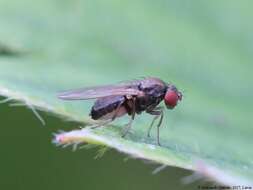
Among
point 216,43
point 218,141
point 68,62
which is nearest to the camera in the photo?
point 218,141

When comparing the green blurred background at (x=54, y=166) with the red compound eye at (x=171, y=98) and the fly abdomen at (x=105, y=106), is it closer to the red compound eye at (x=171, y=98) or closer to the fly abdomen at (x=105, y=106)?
the fly abdomen at (x=105, y=106)

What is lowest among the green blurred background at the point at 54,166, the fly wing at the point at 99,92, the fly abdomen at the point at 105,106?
the green blurred background at the point at 54,166

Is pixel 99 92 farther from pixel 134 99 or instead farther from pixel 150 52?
pixel 150 52

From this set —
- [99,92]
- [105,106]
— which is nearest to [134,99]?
[105,106]

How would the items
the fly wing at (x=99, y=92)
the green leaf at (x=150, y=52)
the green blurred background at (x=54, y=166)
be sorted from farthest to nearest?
the green blurred background at (x=54, y=166)
the green leaf at (x=150, y=52)
the fly wing at (x=99, y=92)

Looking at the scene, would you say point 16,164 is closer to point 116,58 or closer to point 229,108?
point 116,58

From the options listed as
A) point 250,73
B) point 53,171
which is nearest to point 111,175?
point 53,171

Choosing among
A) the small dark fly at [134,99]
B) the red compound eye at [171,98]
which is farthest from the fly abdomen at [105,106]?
the red compound eye at [171,98]
